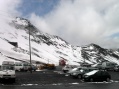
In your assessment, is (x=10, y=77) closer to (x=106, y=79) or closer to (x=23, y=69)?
(x=106, y=79)

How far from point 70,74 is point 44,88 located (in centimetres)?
1843

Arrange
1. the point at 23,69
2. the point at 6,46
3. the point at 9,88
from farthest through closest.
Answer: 1. the point at 6,46
2. the point at 23,69
3. the point at 9,88

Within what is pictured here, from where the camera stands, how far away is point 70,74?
44469mm

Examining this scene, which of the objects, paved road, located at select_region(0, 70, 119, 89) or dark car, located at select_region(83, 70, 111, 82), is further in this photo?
dark car, located at select_region(83, 70, 111, 82)

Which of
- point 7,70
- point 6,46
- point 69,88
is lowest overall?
point 69,88

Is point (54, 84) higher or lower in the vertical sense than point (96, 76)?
lower

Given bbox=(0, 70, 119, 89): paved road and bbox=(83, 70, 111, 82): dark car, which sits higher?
bbox=(83, 70, 111, 82): dark car

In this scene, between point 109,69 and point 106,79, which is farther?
point 109,69

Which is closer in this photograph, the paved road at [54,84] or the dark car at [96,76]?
the paved road at [54,84]

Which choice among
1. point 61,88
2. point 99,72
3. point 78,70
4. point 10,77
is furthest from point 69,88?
point 78,70

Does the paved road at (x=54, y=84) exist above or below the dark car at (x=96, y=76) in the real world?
below

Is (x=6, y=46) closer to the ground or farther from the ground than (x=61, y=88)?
farther from the ground

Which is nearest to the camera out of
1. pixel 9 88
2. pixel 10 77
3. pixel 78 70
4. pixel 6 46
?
pixel 9 88

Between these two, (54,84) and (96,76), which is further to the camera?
(96,76)
